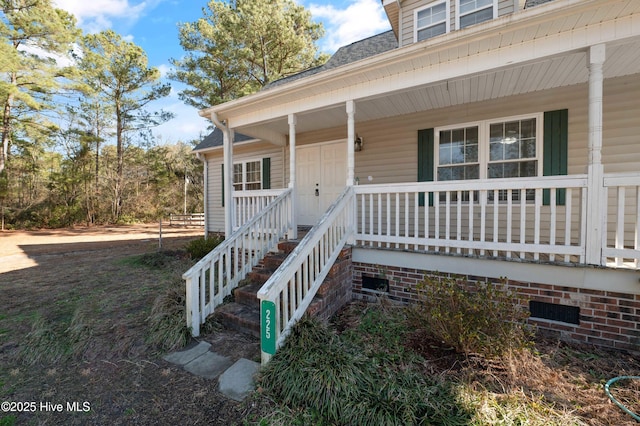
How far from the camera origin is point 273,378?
7.71 ft

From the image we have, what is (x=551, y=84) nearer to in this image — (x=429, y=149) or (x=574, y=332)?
(x=429, y=149)

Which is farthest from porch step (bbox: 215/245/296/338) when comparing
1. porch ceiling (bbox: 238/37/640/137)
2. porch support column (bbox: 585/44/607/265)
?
porch support column (bbox: 585/44/607/265)

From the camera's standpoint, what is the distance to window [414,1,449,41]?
A: 5.13 metres

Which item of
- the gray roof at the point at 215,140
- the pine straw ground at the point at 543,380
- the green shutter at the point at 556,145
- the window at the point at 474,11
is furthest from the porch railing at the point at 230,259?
the gray roof at the point at 215,140

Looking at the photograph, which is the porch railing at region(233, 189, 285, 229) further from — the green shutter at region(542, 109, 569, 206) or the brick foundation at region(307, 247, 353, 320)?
the green shutter at region(542, 109, 569, 206)

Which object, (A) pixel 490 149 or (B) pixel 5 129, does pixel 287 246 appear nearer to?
(A) pixel 490 149

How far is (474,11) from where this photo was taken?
4.87 meters

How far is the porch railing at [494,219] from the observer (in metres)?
2.98

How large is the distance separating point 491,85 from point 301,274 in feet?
13.0

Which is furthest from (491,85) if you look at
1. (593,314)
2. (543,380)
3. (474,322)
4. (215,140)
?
(215,140)

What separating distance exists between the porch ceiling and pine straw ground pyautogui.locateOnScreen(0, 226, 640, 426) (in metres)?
3.22

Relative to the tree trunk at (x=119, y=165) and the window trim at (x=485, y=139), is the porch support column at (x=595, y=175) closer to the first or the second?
the window trim at (x=485, y=139)

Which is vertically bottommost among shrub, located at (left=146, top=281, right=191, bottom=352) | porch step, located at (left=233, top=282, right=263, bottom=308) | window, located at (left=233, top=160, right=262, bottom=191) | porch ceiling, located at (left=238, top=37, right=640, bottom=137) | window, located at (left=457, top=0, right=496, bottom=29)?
shrub, located at (left=146, top=281, right=191, bottom=352)

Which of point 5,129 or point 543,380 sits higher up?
point 5,129
